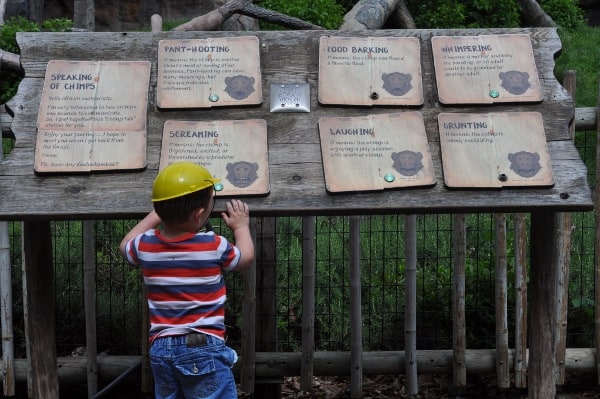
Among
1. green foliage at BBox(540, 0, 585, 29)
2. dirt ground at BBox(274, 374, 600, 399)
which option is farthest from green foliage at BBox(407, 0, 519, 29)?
dirt ground at BBox(274, 374, 600, 399)

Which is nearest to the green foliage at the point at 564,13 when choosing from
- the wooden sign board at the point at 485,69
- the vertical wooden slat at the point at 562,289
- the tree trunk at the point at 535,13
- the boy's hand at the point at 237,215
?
the tree trunk at the point at 535,13

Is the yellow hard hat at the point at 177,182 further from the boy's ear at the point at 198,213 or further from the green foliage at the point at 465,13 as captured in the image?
the green foliage at the point at 465,13

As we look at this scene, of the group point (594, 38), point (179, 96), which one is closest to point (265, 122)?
point (179, 96)

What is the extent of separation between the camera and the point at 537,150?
3316mm

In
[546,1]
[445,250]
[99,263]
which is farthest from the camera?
[546,1]

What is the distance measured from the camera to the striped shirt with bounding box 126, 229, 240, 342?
9.64 feet

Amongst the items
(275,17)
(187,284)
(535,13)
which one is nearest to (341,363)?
(187,284)

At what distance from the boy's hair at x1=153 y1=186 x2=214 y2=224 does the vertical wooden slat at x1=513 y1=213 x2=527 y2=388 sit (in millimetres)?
2169

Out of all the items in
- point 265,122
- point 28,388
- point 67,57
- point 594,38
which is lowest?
point 28,388

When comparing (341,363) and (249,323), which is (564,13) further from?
(249,323)

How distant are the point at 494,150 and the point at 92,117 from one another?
1.48 metres

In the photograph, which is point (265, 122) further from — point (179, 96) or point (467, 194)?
point (467, 194)

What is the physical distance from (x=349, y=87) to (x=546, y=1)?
1210cm

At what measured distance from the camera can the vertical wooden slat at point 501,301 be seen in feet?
15.1
